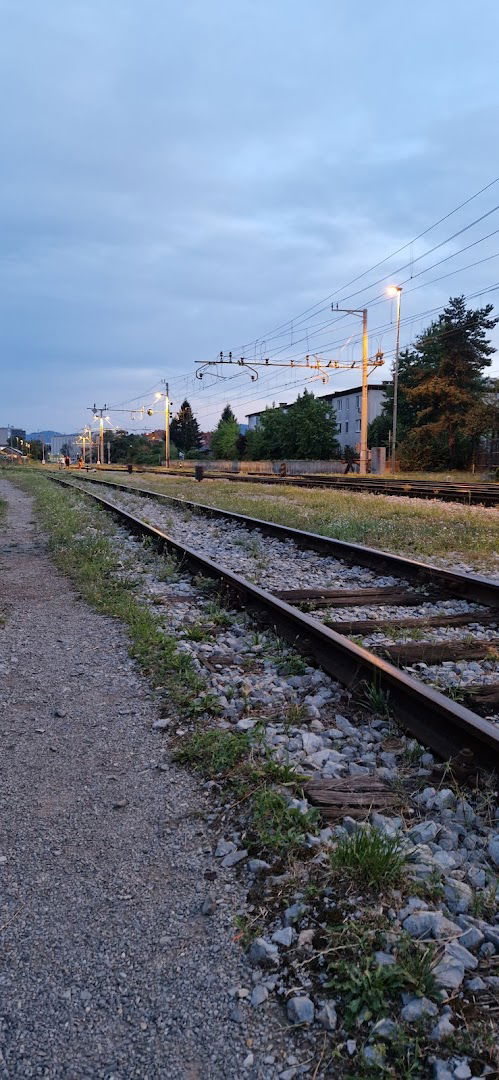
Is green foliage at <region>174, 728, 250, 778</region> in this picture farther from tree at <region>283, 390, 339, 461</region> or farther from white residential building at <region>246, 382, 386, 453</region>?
white residential building at <region>246, 382, 386, 453</region>

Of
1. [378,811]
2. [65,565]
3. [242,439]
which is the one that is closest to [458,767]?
[378,811]

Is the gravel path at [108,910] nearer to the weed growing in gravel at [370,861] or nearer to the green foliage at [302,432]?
the weed growing in gravel at [370,861]

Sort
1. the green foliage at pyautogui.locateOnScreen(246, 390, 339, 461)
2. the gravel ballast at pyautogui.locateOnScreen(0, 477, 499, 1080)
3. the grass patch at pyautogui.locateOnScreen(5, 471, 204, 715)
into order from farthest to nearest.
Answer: the green foliage at pyautogui.locateOnScreen(246, 390, 339, 461)
the grass patch at pyautogui.locateOnScreen(5, 471, 204, 715)
the gravel ballast at pyautogui.locateOnScreen(0, 477, 499, 1080)

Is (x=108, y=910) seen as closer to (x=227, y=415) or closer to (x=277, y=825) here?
(x=277, y=825)

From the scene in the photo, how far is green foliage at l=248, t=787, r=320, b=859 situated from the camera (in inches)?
96.2

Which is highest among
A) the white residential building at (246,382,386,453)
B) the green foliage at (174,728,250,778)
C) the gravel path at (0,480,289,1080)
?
the white residential building at (246,382,386,453)

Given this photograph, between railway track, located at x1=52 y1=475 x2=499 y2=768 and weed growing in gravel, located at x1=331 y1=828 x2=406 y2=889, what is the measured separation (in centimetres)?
76

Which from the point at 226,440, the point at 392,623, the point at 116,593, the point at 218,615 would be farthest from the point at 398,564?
the point at 226,440

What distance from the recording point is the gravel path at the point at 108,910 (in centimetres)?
170

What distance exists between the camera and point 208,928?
83.7 inches

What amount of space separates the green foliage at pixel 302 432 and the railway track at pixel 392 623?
65.2 meters

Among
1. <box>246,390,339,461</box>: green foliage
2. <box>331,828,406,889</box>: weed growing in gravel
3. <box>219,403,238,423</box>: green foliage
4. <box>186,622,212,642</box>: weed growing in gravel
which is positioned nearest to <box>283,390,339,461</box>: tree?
<box>246,390,339,461</box>: green foliage

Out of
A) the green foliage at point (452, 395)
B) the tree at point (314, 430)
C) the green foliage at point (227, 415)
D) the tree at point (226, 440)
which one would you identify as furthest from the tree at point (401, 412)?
the green foliage at point (227, 415)

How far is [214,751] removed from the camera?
323cm
